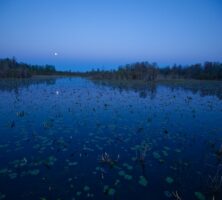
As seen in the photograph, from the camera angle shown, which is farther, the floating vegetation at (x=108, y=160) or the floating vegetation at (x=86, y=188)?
the floating vegetation at (x=108, y=160)

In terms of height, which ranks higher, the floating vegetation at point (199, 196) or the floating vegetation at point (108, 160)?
the floating vegetation at point (108, 160)

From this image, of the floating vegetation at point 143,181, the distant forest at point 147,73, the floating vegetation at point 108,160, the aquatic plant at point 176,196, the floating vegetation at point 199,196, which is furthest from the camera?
the distant forest at point 147,73

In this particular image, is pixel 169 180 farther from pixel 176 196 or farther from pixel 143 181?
pixel 176 196

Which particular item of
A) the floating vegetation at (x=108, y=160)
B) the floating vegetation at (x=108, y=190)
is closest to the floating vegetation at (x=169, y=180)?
the floating vegetation at (x=108, y=190)

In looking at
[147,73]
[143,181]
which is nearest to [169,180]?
[143,181]

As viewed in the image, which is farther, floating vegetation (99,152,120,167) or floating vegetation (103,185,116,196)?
floating vegetation (99,152,120,167)

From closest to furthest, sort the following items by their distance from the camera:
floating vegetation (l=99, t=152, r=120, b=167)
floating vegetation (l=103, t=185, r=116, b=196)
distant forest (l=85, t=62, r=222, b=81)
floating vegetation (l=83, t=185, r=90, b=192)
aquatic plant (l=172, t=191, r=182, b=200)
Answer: aquatic plant (l=172, t=191, r=182, b=200)
floating vegetation (l=103, t=185, r=116, b=196)
floating vegetation (l=83, t=185, r=90, b=192)
floating vegetation (l=99, t=152, r=120, b=167)
distant forest (l=85, t=62, r=222, b=81)

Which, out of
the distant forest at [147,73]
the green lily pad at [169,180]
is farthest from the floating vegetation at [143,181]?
the distant forest at [147,73]

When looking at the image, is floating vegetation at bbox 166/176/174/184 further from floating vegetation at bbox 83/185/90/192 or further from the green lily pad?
floating vegetation at bbox 83/185/90/192

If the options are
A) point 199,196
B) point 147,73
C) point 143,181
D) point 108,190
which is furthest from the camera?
point 147,73

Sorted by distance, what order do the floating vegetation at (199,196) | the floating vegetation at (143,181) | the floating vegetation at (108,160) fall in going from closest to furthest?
the floating vegetation at (199,196) → the floating vegetation at (143,181) → the floating vegetation at (108,160)

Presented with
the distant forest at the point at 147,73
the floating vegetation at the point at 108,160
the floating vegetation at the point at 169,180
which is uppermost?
the distant forest at the point at 147,73

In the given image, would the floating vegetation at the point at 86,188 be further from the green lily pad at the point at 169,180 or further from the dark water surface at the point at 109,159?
the green lily pad at the point at 169,180

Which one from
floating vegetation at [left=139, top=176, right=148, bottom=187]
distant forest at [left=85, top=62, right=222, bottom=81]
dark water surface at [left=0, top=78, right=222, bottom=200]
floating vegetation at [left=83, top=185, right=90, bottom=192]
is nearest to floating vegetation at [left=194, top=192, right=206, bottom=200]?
dark water surface at [left=0, top=78, right=222, bottom=200]
